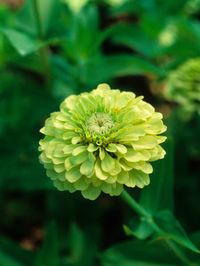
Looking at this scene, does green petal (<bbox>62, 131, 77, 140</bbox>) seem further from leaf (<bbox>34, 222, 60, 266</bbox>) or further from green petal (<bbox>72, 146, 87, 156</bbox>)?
leaf (<bbox>34, 222, 60, 266</bbox>)

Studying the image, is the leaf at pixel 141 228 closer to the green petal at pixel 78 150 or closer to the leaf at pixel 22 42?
the green petal at pixel 78 150

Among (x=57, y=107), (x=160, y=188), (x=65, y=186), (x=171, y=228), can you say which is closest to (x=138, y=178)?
(x=65, y=186)

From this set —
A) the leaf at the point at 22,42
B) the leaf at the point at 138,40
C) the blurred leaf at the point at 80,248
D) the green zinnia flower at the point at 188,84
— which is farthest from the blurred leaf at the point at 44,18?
the blurred leaf at the point at 80,248

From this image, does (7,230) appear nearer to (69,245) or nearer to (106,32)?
(69,245)

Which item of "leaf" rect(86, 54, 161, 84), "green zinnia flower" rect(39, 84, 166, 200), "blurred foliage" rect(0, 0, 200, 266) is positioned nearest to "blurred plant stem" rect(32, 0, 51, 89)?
"blurred foliage" rect(0, 0, 200, 266)

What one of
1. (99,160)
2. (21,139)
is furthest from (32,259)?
(99,160)

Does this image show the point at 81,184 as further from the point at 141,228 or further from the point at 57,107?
the point at 57,107
